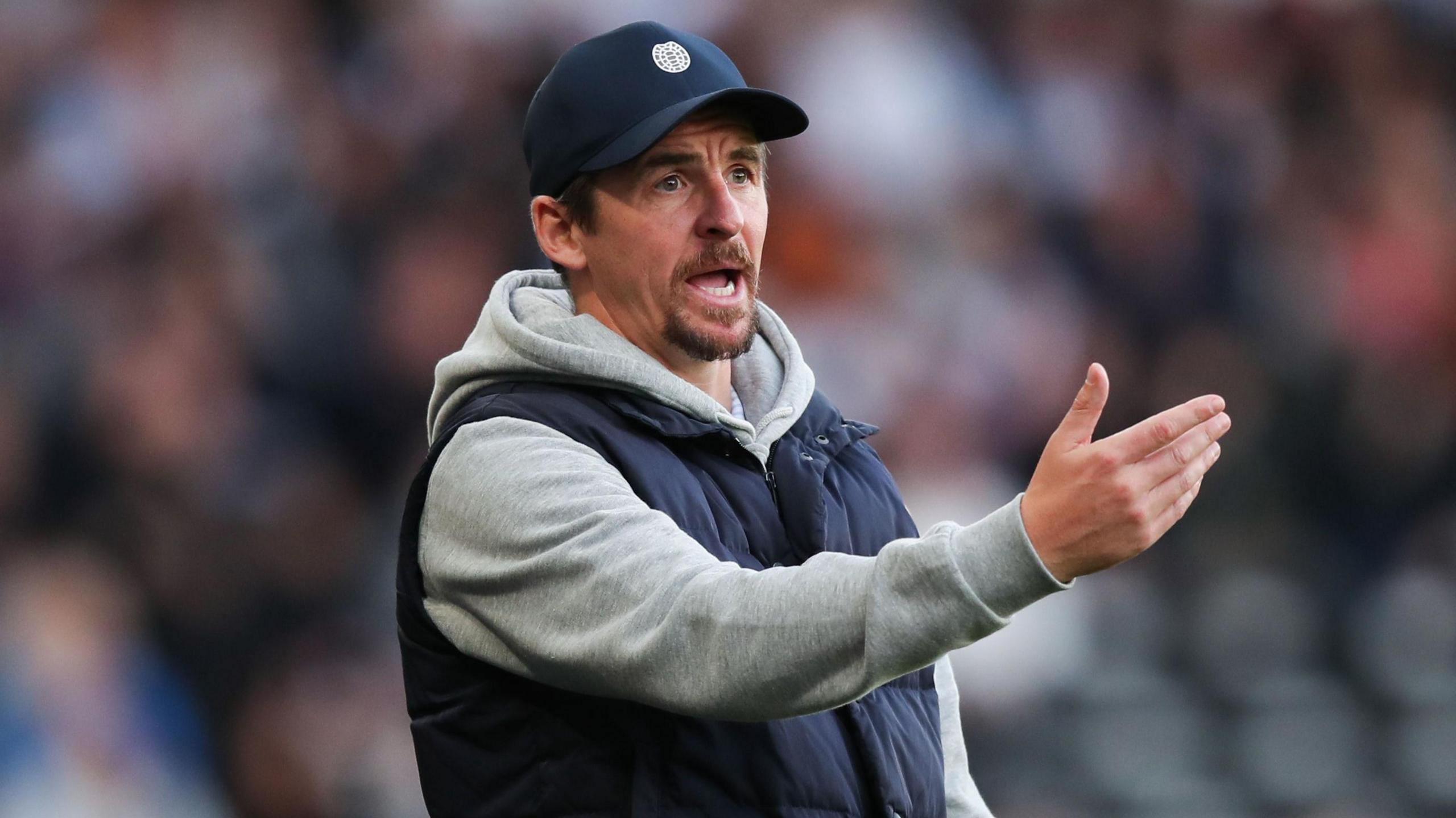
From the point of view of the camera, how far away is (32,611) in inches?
173

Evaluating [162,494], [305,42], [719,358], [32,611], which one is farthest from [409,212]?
[719,358]

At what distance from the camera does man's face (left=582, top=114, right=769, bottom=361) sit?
7.41 ft

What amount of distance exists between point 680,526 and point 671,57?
2.06ft

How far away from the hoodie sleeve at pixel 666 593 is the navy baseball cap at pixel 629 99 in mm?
403

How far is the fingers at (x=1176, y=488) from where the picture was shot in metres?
1.67

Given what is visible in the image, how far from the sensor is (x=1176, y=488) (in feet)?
5.52

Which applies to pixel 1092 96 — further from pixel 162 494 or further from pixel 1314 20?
pixel 162 494

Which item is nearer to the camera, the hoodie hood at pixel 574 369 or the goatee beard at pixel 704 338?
the hoodie hood at pixel 574 369

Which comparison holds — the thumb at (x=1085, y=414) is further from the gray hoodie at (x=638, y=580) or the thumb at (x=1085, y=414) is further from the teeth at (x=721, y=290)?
the teeth at (x=721, y=290)

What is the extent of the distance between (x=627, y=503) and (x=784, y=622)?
10.5 inches

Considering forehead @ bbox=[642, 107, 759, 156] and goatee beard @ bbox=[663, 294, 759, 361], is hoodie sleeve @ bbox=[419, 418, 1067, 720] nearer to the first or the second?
goatee beard @ bbox=[663, 294, 759, 361]

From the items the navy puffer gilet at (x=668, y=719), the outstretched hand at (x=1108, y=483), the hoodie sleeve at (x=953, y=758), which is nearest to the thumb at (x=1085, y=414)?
the outstretched hand at (x=1108, y=483)

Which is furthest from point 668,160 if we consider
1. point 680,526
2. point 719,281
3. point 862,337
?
point 862,337

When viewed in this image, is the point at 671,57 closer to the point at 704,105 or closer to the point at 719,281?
the point at 704,105
